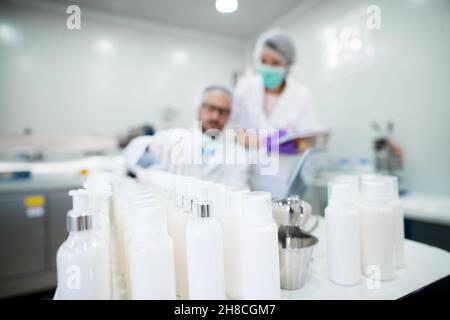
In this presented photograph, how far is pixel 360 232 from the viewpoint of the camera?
469 millimetres

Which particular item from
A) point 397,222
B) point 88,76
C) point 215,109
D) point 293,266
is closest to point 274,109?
point 215,109

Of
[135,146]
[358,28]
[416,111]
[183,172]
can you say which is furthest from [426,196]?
[135,146]

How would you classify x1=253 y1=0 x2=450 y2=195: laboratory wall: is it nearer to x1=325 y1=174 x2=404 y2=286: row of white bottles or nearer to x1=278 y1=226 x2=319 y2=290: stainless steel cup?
x1=325 y1=174 x2=404 y2=286: row of white bottles

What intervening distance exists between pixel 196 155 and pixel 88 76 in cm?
178

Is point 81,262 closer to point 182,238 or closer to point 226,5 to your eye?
point 182,238

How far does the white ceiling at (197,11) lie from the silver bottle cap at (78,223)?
0.46 m

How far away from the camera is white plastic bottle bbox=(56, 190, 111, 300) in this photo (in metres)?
0.32

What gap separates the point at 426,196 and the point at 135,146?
5.07 ft

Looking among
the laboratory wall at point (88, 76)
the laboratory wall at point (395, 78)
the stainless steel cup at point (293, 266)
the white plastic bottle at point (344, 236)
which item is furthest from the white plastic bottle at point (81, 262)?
the laboratory wall at point (88, 76)

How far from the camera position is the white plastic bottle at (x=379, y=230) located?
451mm

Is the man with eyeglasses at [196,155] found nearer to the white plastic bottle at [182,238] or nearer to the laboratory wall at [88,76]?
the white plastic bottle at [182,238]

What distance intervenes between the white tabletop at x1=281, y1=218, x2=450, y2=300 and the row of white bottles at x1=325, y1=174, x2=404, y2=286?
0.05ft

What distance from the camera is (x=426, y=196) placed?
1.38m
